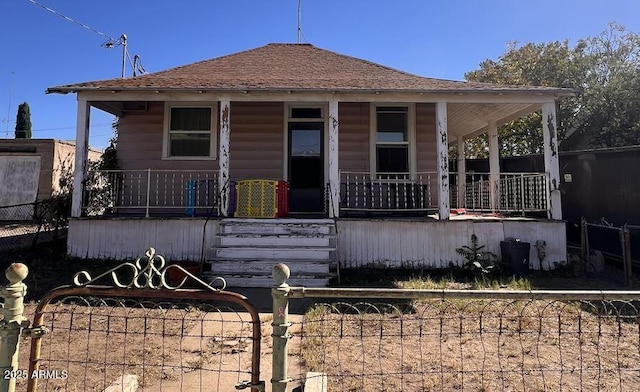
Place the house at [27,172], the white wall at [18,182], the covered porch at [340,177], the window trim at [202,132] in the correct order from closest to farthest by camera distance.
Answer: the covered porch at [340,177] → the window trim at [202,132] → the white wall at [18,182] → the house at [27,172]

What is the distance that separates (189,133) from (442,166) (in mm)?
5687

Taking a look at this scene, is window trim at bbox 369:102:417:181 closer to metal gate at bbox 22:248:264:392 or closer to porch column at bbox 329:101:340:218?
porch column at bbox 329:101:340:218

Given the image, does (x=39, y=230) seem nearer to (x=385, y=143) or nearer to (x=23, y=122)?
(x=385, y=143)

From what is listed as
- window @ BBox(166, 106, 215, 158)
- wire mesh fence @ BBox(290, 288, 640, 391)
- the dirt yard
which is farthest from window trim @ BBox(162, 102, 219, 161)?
wire mesh fence @ BBox(290, 288, 640, 391)

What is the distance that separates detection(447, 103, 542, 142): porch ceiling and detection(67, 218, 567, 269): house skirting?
8.40 ft

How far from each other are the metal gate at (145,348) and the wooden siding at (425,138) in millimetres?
6017

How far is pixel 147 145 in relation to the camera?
9188mm

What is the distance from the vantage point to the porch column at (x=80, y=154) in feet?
24.1

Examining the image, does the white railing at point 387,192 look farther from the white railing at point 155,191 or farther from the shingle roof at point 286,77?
the white railing at point 155,191

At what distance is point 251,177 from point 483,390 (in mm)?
7064

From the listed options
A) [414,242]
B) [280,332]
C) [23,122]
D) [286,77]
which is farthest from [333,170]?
[23,122]

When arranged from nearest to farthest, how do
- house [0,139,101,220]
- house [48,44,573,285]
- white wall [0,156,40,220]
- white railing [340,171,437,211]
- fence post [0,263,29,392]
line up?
fence post [0,263,29,392]
house [48,44,573,285]
white railing [340,171,437,211]
white wall [0,156,40,220]
house [0,139,101,220]

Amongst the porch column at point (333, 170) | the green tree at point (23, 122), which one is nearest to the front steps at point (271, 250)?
the porch column at point (333, 170)

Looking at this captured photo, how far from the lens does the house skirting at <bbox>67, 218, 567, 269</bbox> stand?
7.32m
